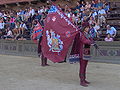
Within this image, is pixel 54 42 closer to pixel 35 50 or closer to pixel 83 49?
pixel 83 49

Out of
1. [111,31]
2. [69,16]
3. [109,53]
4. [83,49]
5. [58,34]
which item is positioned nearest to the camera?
[83,49]

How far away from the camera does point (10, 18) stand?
17.2 m

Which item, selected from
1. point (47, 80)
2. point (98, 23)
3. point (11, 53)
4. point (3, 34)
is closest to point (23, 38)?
point (11, 53)

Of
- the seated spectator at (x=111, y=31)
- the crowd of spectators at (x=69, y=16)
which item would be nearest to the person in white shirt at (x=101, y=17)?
the crowd of spectators at (x=69, y=16)

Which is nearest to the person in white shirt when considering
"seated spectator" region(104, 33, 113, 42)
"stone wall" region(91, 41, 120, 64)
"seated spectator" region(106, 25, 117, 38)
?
"seated spectator" region(106, 25, 117, 38)

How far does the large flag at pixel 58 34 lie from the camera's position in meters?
5.89

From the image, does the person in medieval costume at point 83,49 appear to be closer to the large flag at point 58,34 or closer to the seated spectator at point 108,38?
the large flag at point 58,34

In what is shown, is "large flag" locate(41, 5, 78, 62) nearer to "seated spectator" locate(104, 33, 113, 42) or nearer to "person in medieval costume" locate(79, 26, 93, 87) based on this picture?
"person in medieval costume" locate(79, 26, 93, 87)

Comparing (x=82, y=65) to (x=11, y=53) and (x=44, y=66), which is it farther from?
(x=11, y=53)

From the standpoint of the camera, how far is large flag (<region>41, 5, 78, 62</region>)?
589 cm

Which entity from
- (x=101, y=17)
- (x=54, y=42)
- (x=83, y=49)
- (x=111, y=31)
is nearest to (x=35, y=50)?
(x=101, y=17)

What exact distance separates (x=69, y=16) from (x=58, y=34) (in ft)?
21.4

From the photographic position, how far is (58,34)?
6.29 m

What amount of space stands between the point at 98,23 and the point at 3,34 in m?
8.10
